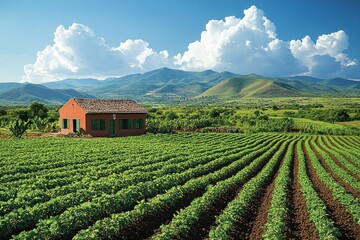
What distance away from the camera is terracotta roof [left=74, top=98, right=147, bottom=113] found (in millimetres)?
41625

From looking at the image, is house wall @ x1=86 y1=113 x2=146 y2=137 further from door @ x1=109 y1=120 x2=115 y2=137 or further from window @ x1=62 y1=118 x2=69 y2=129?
window @ x1=62 y1=118 x2=69 y2=129

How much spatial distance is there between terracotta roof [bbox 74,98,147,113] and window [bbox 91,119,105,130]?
1236 millimetres

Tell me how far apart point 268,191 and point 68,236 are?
34.4ft

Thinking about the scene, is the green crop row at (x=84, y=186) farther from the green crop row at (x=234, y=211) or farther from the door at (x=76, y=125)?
the door at (x=76, y=125)

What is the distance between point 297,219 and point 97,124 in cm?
3291

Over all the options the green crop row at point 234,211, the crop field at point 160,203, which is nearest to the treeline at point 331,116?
the crop field at point 160,203

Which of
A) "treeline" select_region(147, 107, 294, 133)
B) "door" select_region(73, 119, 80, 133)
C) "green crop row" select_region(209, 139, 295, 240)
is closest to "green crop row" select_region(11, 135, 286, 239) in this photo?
"green crop row" select_region(209, 139, 295, 240)

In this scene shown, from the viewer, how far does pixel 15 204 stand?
11211mm

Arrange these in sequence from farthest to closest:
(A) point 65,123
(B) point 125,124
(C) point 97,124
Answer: (A) point 65,123 < (B) point 125,124 < (C) point 97,124

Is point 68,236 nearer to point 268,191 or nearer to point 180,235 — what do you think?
point 180,235

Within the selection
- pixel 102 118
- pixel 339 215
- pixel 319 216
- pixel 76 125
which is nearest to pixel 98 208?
pixel 319 216

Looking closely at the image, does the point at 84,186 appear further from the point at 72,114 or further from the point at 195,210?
the point at 72,114

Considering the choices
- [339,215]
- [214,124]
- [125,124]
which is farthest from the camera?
[214,124]

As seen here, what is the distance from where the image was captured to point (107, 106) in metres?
44.0
